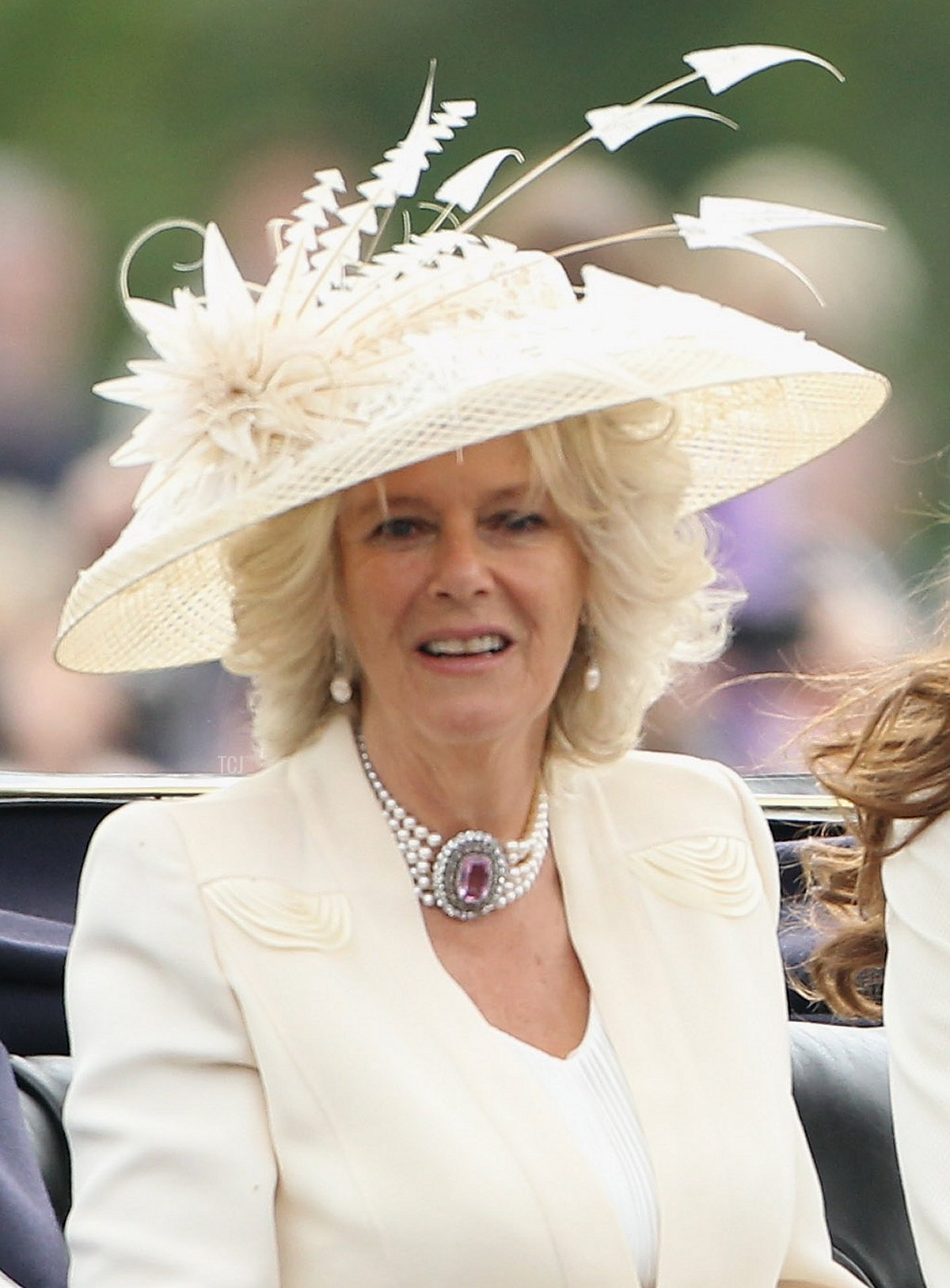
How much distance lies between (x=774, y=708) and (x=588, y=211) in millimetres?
675

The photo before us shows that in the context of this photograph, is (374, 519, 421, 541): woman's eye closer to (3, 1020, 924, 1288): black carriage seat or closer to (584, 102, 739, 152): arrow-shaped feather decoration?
(584, 102, 739, 152): arrow-shaped feather decoration

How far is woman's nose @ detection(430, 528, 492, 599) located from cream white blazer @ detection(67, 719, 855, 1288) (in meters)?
0.20

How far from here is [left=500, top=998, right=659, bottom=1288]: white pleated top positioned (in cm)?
166

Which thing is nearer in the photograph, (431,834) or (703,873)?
(431,834)

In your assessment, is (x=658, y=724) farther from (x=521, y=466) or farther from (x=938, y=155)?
(x=521, y=466)

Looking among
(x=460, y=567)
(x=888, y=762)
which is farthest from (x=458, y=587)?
(x=888, y=762)

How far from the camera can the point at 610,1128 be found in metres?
1.69

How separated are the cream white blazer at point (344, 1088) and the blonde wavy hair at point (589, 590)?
0.24ft

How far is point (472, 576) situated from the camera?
169 cm

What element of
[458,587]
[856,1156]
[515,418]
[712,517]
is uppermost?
[515,418]

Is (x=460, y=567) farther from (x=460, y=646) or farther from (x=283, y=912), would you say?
(x=283, y=912)

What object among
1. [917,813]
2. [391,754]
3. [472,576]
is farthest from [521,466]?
[917,813]

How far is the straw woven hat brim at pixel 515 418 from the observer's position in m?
1.60

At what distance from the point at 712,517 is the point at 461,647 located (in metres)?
1.07
